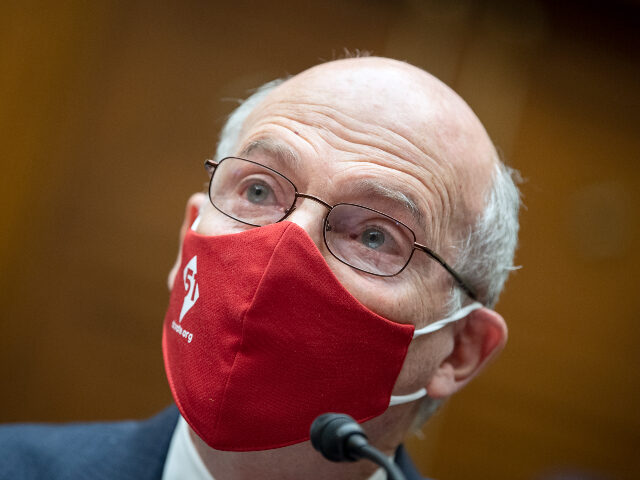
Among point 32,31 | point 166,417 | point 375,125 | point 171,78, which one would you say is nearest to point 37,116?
point 32,31

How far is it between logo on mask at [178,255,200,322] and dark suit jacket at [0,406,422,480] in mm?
496

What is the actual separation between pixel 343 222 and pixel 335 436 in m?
0.62

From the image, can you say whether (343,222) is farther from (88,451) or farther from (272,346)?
(88,451)

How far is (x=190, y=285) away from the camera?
5.13 feet

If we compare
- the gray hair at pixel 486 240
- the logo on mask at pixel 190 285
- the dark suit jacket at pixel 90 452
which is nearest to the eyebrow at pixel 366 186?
the gray hair at pixel 486 240

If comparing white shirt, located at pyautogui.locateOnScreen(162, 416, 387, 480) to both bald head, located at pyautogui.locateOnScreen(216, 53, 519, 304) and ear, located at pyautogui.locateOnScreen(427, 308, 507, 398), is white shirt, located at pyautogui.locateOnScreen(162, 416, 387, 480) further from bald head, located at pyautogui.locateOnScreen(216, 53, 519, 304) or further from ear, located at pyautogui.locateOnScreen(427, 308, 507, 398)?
bald head, located at pyautogui.locateOnScreen(216, 53, 519, 304)

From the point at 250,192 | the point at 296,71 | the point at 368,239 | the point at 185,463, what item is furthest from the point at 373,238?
the point at 296,71

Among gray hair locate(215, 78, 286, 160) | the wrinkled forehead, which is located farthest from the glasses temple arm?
gray hair locate(215, 78, 286, 160)

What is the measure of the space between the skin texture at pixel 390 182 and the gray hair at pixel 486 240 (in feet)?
0.13

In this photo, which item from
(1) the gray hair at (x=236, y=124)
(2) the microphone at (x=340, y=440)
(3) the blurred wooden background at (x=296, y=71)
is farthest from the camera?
(3) the blurred wooden background at (x=296, y=71)

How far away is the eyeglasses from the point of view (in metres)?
1.56

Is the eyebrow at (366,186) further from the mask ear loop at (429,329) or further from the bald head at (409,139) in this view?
the mask ear loop at (429,329)

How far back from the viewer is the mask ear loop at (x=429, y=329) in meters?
1.62

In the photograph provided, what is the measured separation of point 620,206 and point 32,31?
3.42m
